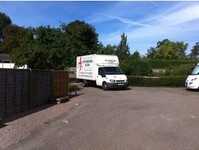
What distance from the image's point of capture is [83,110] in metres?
16.3

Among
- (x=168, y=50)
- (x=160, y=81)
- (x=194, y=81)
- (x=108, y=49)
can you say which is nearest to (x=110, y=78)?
(x=194, y=81)

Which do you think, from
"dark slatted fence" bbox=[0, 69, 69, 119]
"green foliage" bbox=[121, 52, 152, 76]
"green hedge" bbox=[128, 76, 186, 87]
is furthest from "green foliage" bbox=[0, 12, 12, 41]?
"dark slatted fence" bbox=[0, 69, 69, 119]

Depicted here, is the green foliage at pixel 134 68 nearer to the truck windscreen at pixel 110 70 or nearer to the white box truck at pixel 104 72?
the white box truck at pixel 104 72

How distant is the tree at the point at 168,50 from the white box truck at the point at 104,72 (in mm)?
73399

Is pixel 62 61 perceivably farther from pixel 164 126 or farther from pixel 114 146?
pixel 114 146

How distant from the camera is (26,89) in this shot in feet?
53.2

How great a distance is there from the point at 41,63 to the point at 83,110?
13.8 metres

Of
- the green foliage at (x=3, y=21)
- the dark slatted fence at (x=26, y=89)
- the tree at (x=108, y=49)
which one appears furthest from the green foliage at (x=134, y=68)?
the green foliage at (x=3, y=21)

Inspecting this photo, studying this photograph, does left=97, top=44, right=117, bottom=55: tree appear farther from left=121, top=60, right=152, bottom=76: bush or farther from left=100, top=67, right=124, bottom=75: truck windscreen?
left=100, top=67, right=124, bottom=75: truck windscreen

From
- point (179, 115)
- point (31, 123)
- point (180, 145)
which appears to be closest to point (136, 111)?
point (179, 115)

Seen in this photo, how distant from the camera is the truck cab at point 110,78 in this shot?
30.5m

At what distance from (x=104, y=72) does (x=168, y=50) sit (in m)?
78.6

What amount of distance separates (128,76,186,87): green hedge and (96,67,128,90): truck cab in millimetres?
5831

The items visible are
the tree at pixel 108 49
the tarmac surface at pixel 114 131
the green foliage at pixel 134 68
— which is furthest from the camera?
the tree at pixel 108 49
